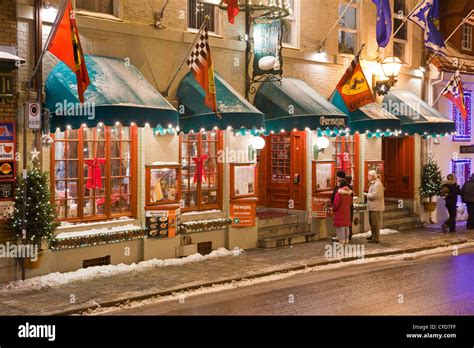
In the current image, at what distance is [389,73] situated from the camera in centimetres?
1922

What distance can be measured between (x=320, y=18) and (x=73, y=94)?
8.59 meters

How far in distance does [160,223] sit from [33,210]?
3000 millimetres

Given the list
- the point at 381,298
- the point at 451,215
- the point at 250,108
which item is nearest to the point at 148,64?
the point at 250,108

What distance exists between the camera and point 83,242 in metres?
12.9

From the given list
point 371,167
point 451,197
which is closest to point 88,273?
point 371,167

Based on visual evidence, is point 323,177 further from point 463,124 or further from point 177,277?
point 463,124

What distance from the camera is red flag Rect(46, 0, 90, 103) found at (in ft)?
36.8

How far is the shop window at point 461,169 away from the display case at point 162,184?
38.7 feet

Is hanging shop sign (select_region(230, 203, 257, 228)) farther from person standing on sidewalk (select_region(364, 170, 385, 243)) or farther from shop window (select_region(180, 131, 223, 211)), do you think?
person standing on sidewalk (select_region(364, 170, 385, 243))

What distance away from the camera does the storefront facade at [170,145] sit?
1288 cm

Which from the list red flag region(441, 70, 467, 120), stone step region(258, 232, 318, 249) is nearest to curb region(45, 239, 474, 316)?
stone step region(258, 232, 318, 249)

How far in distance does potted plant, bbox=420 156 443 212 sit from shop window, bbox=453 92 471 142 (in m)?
1.97

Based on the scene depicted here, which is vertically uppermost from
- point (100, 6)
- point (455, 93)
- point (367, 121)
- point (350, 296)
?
point (100, 6)

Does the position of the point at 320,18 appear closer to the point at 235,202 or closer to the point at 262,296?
the point at 235,202
